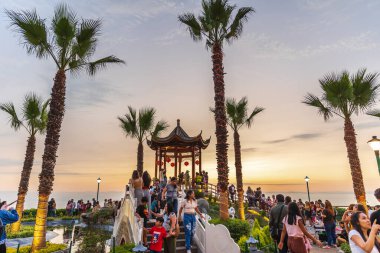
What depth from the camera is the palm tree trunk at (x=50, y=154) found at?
9867mm

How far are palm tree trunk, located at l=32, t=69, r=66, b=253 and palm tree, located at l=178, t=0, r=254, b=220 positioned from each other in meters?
6.99

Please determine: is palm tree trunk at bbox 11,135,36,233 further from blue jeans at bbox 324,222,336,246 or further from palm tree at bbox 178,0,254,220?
blue jeans at bbox 324,222,336,246

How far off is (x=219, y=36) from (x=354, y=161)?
379 inches

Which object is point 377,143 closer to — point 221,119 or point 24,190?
point 221,119

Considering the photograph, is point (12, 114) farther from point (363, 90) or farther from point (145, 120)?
point (363, 90)

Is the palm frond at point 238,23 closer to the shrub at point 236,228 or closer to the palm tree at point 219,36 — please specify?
the palm tree at point 219,36

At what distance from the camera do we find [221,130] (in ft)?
38.4

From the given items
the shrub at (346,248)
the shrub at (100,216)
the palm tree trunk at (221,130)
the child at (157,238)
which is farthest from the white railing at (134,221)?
the shrub at (100,216)

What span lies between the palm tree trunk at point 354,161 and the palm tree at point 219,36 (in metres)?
6.96

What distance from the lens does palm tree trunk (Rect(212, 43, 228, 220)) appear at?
10.9 m

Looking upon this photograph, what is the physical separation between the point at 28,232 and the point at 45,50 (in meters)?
12.4

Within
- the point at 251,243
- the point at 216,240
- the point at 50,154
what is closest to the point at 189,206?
the point at 216,240

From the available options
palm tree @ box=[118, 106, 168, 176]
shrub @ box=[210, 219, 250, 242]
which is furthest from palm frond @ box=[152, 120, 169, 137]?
shrub @ box=[210, 219, 250, 242]

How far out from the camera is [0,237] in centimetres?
572
